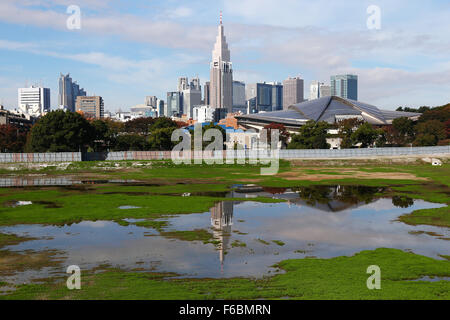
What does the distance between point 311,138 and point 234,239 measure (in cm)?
7250

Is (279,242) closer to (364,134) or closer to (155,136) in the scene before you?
(364,134)

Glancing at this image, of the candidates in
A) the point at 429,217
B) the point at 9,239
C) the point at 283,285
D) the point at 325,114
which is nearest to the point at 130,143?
the point at 325,114

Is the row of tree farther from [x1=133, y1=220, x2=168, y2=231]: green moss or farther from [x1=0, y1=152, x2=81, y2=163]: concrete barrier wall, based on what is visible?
[x1=133, y1=220, x2=168, y2=231]: green moss

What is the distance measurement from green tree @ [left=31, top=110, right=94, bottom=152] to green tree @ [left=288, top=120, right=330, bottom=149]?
41398 millimetres

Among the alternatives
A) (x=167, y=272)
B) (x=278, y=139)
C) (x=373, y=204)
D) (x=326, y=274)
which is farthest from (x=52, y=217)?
(x=278, y=139)

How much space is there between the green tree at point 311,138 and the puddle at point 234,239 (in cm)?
6147

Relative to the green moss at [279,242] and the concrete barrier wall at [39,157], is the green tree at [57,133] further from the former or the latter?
the green moss at [279,242]

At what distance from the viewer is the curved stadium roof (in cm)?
14150

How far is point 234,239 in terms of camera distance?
19.1m

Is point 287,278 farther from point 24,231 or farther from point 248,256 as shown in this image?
point 24,231

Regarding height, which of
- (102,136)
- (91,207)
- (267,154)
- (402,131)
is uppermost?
(402,131)

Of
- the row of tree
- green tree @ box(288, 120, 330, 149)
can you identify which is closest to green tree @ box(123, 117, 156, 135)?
the row of tree

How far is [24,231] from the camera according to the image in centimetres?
2078

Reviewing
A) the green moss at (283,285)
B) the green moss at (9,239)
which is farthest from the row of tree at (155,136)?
the green moss at (283,285)
